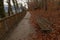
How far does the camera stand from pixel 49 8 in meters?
27.0

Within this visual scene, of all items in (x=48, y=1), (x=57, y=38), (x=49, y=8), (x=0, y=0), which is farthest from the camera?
(x=48, y=1)

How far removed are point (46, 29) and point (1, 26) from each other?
8.99 feet

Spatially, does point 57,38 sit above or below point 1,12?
below

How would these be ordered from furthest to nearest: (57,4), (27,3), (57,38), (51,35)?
1. (27,3)
2. (57,4)
3. (51,35)
4. (57,38)

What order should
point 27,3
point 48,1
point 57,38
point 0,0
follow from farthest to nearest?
point 27,3, point 48,1, point 0,0, point 57,38

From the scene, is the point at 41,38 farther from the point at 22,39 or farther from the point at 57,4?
the point at 57,4

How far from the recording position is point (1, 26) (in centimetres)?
1046

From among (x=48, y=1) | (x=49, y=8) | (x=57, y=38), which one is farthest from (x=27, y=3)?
(x=57, y=38)

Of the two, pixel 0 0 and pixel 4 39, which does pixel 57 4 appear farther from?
pixel 4 39

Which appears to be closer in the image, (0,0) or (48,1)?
(0,0)

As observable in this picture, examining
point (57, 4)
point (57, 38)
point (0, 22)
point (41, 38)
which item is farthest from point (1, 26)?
point (57, 4)

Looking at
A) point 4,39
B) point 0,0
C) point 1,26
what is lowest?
point 4,39

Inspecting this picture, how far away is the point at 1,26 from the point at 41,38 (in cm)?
260

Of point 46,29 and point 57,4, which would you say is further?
point 57,4
